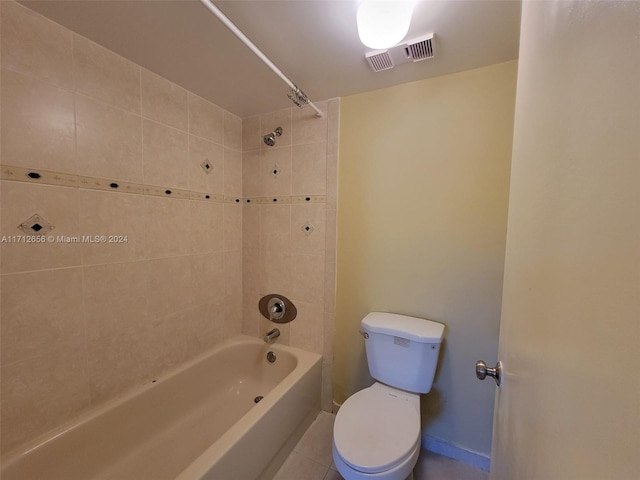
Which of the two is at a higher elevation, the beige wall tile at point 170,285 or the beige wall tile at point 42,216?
the beige wall tile at point 42,216

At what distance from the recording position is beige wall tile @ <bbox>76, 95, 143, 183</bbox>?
3.62 ft

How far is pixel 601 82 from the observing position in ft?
0.84

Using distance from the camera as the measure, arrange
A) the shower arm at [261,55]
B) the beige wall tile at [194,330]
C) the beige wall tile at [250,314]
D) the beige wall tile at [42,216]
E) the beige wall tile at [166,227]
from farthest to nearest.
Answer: the beige wall tile at [250,314], the beige wall tile at [194,330], the beige wall tile at [166,227], the beige wall tile at [42,216], the shower arm at [261,55]

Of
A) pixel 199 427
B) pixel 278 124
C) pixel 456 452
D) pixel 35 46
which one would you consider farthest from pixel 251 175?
pixel 456 452

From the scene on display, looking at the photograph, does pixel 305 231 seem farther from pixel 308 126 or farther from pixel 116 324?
pixel 116 324

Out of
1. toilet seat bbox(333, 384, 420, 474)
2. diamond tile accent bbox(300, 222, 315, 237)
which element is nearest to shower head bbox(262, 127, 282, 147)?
diamond tile accent bbox(300, 222, 315, 237)

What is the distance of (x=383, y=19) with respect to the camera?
86 centimetres

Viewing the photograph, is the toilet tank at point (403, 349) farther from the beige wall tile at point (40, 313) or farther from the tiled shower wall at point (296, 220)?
the beige wall tile at point (40, 313)

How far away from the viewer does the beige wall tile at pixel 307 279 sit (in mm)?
1716

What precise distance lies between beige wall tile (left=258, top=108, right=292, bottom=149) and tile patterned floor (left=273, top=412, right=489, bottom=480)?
1942 mm

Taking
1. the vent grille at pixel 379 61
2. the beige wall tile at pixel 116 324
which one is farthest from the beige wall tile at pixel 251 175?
the vent grille at pixel 379 61

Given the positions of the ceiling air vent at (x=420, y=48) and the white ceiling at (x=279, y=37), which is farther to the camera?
the ceiling air vent at (x=420, y=48)

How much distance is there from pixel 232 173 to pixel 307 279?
976 mm

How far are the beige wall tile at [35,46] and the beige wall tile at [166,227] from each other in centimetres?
59
